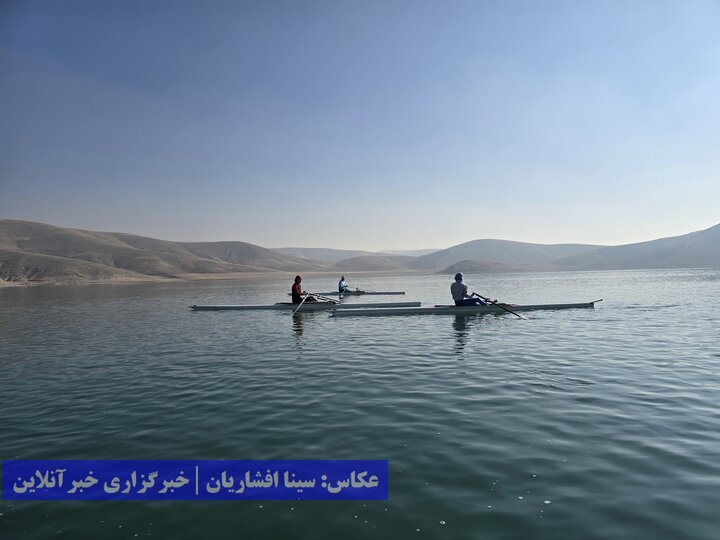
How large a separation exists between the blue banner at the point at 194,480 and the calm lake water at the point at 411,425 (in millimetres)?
271

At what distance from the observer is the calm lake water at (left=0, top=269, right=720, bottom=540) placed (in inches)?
218

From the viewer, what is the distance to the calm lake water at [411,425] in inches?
218

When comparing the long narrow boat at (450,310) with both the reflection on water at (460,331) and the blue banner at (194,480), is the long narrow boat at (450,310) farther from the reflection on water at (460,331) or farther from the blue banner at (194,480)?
the blue banner at (194,480)

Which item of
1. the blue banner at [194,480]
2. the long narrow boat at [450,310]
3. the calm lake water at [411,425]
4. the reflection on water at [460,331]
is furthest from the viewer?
the long narrow boat at [450,310]

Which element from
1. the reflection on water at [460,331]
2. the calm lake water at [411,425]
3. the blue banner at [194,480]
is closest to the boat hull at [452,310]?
the reflection on water at [460,331]

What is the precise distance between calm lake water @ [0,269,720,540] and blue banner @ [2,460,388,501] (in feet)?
0.89

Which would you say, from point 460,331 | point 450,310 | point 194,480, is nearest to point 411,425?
point 194,480

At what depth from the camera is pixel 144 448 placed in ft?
26.2

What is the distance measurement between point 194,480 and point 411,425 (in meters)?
4.44

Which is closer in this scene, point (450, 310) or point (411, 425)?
point (411, 425)

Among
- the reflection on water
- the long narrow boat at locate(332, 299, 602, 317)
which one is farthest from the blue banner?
the long narrow boat at locate(332, 299, 602, 317)

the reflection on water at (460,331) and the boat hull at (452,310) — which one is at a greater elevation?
the boat hull at (452,310)

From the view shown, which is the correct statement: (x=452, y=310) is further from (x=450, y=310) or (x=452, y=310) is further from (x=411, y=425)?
(x=411, y=425)

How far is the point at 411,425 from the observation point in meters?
A: 8.80
